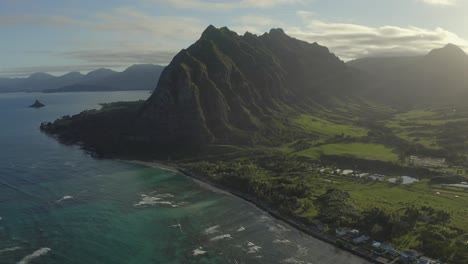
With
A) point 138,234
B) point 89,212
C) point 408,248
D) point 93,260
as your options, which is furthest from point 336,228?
point 89,212

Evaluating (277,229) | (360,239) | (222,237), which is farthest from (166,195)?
(360,239)

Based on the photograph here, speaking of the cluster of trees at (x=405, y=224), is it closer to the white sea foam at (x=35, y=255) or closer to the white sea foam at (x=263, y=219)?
the white sea foam at (x=263, y=219)

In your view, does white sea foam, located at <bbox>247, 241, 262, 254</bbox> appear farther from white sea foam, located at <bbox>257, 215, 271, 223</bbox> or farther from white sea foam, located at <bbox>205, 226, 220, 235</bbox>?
white sea foam, located at <bbox>257, 215, 271, 223</bbox>

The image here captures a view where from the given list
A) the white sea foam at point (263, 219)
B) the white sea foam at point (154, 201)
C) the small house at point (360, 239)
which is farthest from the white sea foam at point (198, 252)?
the small house at point (360, 239)

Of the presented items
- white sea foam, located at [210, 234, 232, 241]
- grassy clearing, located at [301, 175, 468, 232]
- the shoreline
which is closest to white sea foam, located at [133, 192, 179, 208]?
the shoreline

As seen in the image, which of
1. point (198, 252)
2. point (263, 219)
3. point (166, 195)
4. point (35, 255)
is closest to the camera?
point (35, 255)

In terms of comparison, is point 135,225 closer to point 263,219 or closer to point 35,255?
point 35,255

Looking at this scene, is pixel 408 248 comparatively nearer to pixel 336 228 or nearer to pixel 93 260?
pixel 336 228
